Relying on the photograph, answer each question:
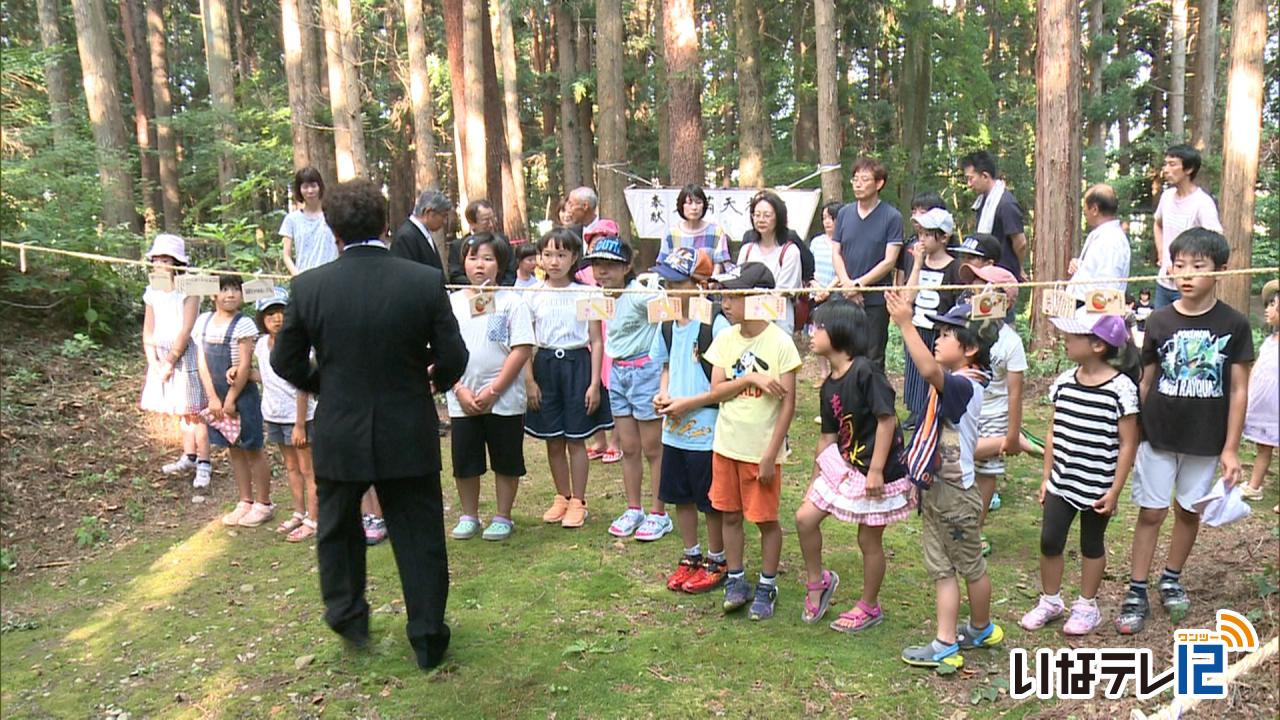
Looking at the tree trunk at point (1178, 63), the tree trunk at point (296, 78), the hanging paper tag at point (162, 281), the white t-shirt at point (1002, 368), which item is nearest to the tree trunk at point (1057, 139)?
the white t-shirt at point (1002, 368)

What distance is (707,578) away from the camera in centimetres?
431

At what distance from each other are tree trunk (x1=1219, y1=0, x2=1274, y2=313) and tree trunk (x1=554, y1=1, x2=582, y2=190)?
41.9 ft

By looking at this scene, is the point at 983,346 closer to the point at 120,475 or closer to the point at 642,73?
the point at 120,475

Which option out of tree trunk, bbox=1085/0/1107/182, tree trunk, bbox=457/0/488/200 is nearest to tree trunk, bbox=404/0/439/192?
tree trunk, bbox=457/0/488/200

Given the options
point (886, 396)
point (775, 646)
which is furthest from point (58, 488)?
point (886, 396)

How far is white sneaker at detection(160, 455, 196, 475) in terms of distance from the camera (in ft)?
22.2

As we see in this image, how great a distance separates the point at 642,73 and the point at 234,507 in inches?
694

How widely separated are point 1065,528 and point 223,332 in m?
5.35

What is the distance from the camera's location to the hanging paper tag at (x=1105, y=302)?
3.30 metres

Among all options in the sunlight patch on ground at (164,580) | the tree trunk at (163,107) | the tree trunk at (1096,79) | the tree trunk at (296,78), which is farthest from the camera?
the tree trunk at (1096,79)

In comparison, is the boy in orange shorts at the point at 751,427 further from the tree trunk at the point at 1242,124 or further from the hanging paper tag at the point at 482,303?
the tree trunk at the point at 1242,124

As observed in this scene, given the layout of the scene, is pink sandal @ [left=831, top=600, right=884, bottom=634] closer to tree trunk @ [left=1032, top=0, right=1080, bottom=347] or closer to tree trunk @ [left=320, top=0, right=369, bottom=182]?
tree trunk @ [left=1032, top=0, right=1080, bottom=347]

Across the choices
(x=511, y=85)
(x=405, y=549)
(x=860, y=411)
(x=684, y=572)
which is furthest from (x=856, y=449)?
(x=511, y=85)

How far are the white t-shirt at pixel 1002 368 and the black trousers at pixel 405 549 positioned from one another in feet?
10.0
